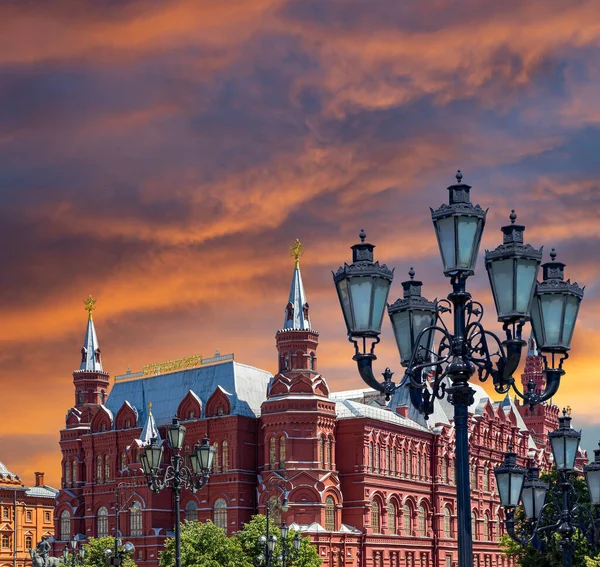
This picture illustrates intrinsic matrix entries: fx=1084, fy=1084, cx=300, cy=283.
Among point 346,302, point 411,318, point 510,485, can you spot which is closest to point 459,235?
point 346,302

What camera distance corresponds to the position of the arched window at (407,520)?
89188mm

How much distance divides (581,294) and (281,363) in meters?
67.4

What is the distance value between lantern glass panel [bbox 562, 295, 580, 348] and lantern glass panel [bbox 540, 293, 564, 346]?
8cm

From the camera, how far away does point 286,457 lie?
262ft

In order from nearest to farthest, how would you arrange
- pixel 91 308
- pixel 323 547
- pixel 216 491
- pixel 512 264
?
pixel 512 264
pixel 323 547
pixel 216 491
pixel 91 308

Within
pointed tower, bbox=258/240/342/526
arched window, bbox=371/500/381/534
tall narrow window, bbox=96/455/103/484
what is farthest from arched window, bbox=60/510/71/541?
arched window, bbox=371/500/381/534

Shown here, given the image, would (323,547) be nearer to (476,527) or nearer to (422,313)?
(476,527)

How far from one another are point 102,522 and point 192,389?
1385 cm

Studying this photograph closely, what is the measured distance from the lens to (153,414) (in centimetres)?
9331

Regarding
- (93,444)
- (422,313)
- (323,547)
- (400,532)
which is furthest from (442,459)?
(422,313)

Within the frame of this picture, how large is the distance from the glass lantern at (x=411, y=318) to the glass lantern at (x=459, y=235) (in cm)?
171

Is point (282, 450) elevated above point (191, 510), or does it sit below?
above

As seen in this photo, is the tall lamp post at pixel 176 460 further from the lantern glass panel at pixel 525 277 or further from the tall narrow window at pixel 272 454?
the tall narrow window at pixel 272 454

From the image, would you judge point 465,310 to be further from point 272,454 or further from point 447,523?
point 447,523
